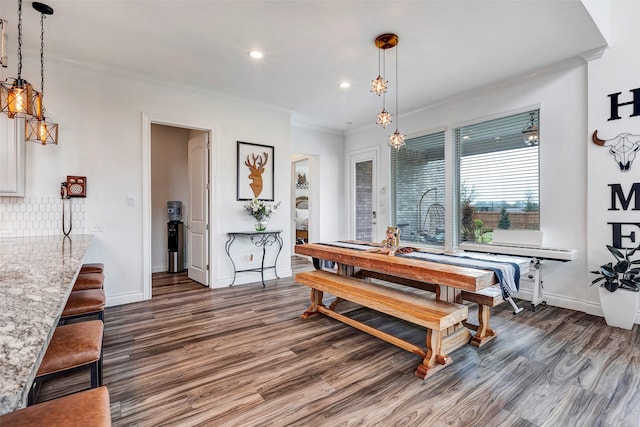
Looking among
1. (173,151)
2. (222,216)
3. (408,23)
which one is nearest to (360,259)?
(408,23)

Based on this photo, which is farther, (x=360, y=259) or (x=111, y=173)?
(x=111, y=173)

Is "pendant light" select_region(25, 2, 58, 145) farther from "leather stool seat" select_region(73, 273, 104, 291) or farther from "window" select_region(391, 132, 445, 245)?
"window" select_region(391, 132, 445, 245)

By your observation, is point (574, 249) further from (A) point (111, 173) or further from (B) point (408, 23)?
(A) point (111, 173)

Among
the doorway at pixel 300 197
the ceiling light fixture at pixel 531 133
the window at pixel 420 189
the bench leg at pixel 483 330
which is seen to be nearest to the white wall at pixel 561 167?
the ceiling light fixture at pixel 531 133

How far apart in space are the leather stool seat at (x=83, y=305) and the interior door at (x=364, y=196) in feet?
15.9

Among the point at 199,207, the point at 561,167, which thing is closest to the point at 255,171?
the point at 199,207

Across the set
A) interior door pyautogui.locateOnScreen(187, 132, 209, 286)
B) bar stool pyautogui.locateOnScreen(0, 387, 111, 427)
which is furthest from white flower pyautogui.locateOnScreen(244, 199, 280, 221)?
bar stool pyautogui.locateOnScreen(0, 387, 111, 427)

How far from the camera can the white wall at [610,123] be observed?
3166 mm

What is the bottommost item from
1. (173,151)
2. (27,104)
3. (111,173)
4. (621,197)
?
(621,197)

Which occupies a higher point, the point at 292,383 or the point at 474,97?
the point at 474,97

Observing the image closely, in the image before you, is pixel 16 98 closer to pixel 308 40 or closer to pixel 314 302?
pixel 308 40

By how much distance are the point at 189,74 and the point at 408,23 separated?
8.62ft

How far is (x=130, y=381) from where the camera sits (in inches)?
83.0

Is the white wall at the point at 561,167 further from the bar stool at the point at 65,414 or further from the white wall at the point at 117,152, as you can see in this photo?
the bar stool at the point at 65,414
